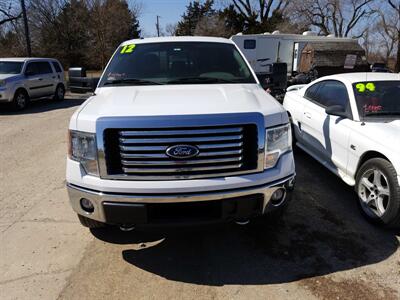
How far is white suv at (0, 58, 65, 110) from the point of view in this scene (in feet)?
40.4

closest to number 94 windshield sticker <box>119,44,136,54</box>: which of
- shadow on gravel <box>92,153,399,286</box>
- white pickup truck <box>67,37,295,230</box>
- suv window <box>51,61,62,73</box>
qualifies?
white pickup truck <box>67,37,295,230</box>

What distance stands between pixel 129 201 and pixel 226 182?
2.42 ft

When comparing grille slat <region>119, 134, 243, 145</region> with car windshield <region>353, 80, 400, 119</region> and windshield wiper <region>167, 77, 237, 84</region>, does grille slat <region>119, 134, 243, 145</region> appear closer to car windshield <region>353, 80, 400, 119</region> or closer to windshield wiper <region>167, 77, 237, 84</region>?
windshield wiper <region>167, 77, 237, 84</region>

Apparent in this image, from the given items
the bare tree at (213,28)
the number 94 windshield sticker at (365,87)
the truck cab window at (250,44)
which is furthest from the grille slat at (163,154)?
the bare tree at (213,28)

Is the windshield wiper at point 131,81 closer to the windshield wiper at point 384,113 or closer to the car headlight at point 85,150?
the car headlight at point 85,150

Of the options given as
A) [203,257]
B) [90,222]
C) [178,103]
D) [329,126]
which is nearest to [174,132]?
[178,103]

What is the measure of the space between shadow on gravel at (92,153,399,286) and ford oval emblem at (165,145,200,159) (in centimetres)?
58

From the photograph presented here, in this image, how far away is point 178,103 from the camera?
3020 millimetres

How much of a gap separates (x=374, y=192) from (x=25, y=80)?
12.5 meters

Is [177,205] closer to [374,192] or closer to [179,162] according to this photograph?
[179,162]

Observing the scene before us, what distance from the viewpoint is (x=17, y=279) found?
3070 mm

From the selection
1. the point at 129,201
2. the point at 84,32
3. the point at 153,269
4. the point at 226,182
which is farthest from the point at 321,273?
the point at 84,32

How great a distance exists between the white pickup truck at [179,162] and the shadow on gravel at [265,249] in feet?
0.86

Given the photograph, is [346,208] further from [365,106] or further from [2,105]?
[2,105]
